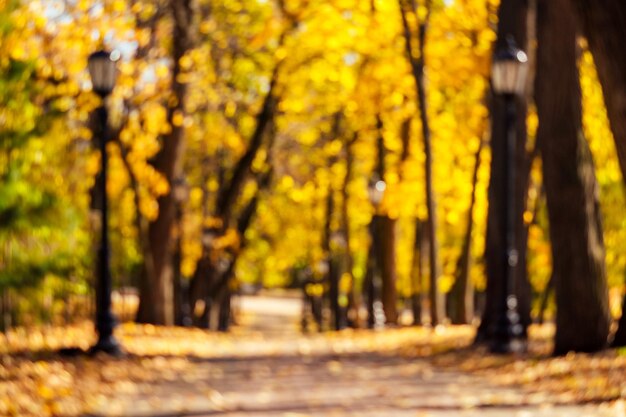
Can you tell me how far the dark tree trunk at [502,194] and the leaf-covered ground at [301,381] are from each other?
0.85 meters

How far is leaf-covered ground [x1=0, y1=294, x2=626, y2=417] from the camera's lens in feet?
42.9

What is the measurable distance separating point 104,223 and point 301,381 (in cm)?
473

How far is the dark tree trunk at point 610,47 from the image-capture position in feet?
24.9

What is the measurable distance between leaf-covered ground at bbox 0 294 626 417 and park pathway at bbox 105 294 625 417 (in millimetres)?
13

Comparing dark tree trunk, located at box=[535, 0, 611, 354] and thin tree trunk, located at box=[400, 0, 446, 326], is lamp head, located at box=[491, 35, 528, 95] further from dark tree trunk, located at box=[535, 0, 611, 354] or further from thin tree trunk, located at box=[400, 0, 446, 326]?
thin tree trunk, located at box=[400, 0, 446, 326]

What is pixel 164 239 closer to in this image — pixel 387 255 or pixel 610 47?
pixel 387 255

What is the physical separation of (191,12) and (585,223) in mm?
12554

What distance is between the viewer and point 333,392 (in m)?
14.9

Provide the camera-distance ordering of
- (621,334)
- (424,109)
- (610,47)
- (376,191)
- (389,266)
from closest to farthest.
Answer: (610,47) < (621,334) < (424,109) < (376,191) < (389,266)

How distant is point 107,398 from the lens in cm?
1435

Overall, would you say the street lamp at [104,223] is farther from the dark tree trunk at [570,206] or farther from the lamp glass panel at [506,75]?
the dark tree trunk at [570,206]

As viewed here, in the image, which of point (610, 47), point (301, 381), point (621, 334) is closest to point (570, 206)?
point (621, 334)

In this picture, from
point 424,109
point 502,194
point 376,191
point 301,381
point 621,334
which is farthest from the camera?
point 376,191

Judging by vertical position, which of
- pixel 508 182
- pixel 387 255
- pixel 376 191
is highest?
pixel 508 182
